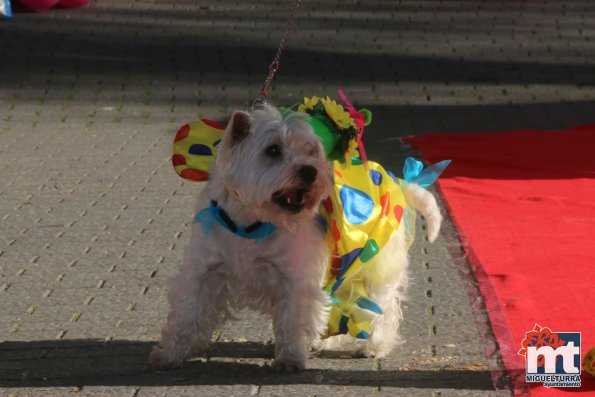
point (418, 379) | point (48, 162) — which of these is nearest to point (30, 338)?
point (418, 379)

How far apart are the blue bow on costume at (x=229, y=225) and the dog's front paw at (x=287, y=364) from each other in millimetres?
550

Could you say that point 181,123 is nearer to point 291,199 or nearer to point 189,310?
point 189,310

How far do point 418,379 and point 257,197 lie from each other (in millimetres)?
1081

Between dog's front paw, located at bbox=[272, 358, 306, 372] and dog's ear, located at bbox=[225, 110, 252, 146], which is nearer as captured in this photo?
dog's ear, located at bbox=[225, 110, 252, 146]

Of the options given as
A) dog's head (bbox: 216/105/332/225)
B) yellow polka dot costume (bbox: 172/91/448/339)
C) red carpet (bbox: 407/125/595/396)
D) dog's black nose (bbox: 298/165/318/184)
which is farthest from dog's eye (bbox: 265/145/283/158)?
red carpet (bbox: 407/125/595/396)

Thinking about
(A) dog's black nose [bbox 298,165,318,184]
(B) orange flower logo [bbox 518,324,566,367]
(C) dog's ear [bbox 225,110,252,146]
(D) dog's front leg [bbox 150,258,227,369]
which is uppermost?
(C) dog's ear [bbox 225,110,252,146]

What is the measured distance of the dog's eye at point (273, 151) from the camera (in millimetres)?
4711

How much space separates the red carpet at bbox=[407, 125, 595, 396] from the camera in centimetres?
581

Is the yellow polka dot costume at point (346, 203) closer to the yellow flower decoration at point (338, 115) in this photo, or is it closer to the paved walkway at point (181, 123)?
the yellow flower decoration at point (338, 115)

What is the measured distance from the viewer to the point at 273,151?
4.71 meters

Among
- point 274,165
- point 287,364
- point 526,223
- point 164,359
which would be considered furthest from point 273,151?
point 526,223

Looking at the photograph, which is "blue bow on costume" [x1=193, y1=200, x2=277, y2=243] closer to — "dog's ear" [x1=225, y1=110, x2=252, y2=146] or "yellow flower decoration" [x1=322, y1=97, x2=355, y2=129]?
"dog's ear" [x1=225, y1=110, x2=252, y2=146]

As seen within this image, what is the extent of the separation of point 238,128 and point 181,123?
6.84 meters

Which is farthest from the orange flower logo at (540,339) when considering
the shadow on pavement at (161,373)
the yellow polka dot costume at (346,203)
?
the yellow polka dot costume at (346,203)
